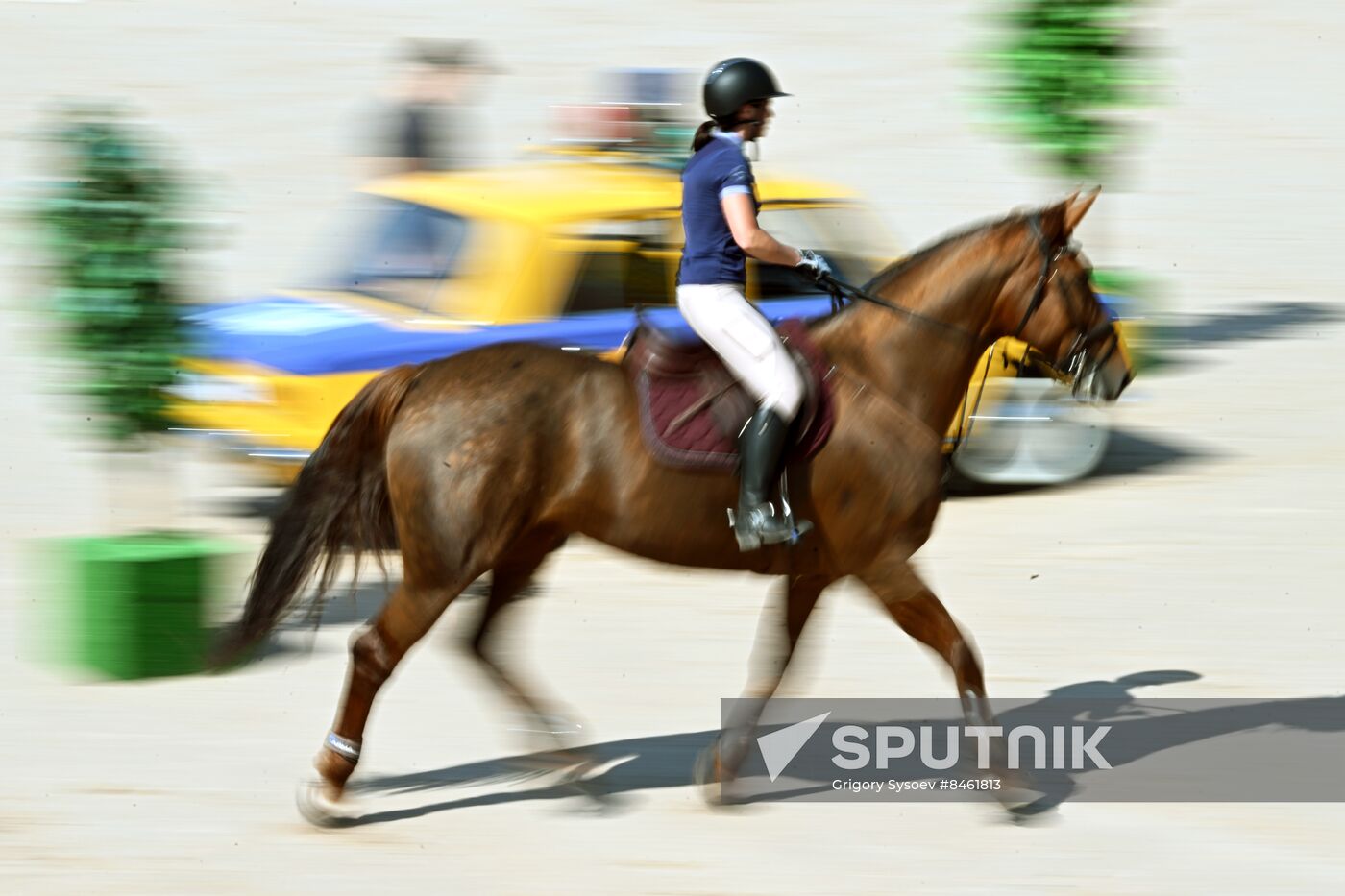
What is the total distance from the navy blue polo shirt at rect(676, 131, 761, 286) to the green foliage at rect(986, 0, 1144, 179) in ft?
27.8

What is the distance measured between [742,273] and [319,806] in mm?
2273

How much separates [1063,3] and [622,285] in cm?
519

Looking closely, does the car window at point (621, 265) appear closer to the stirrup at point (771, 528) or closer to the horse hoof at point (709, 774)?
the horse hoof at point (709, 774)

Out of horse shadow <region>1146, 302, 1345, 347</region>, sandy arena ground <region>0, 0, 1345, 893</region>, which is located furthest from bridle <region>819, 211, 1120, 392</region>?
horse shadow <region>1146, 302, 1345, 347</region>

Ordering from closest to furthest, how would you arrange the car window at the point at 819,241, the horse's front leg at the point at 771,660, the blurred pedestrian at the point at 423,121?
the horse's front leg at the point at 771,660
the car window at the point at 819,241
the blurred pedestrian at the point at 423,121

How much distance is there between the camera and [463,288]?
434 inches

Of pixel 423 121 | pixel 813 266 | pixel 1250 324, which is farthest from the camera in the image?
pixel 1250 324

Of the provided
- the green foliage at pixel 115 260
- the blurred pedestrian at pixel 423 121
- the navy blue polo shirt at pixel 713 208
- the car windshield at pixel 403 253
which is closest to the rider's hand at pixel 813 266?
the navy blue polo shirt at pixel 713 208

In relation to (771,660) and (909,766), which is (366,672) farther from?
(909,766)

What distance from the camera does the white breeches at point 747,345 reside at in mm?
6879

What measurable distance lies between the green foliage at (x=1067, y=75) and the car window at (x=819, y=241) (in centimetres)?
340

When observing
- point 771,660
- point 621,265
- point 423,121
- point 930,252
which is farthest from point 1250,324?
point 771,660

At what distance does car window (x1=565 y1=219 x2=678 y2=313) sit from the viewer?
36.5 feet

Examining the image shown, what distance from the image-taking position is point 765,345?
6.91 metres
